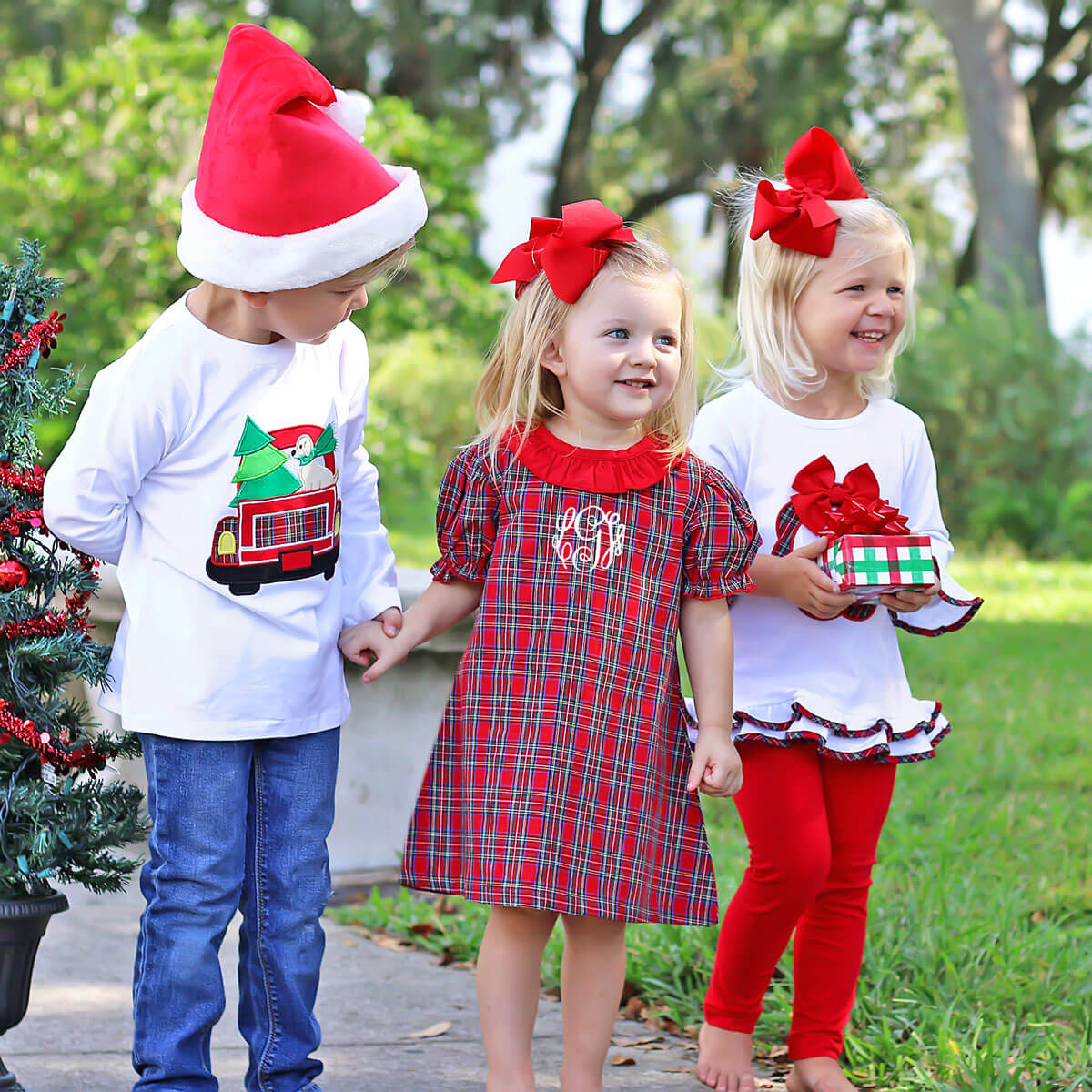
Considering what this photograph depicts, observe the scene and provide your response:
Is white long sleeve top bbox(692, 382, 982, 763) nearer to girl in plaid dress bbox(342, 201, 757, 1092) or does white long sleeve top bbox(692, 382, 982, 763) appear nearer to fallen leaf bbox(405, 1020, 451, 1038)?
girl in plaid dress bbox(342, 201, 757, 1092)

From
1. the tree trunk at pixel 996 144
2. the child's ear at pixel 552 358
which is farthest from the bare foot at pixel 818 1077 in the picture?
the tree trunk at pixel 996 144

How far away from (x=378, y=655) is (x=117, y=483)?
21.5 inches

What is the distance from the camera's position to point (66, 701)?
97.0 inches

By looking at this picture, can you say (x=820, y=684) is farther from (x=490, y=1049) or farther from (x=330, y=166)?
(x=330, y=166)

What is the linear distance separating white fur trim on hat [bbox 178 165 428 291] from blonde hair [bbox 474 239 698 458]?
306mm

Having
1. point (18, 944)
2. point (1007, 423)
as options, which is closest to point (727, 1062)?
point (18, 944)

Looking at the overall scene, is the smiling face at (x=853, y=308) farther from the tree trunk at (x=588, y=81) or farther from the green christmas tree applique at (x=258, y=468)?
the tree trunk at (x=588, y=81)

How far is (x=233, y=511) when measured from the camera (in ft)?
7.62

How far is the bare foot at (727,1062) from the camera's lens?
2.80 metres

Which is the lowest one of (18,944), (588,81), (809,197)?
(18,944)

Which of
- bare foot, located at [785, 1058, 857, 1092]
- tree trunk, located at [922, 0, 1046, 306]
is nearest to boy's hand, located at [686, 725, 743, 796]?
bare foot, located at [785, 1058, 857, 1092]

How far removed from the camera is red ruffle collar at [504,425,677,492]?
8.07 feet

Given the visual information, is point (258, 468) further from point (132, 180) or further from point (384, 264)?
point (132, 180)

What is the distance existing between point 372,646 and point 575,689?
1.27 feet
